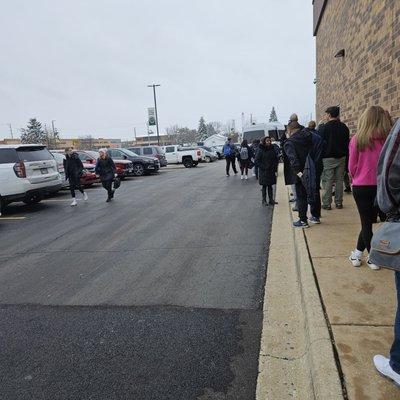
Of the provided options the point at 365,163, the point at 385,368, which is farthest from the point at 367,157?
the point at 385,368

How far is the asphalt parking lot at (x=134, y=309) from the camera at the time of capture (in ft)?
8.94

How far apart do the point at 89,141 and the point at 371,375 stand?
98924 mm

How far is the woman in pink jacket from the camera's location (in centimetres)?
374

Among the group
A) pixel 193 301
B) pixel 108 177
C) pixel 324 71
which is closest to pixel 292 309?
pixel 193 301

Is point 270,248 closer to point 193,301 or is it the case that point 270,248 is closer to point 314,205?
point 314,205

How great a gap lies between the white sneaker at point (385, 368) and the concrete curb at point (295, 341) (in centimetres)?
27

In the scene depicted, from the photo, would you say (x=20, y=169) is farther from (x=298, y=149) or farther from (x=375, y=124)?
(x=375, y=124)

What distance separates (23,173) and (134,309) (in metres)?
7.35

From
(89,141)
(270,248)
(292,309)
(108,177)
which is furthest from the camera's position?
(89,141)

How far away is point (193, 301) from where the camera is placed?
399 centimetres

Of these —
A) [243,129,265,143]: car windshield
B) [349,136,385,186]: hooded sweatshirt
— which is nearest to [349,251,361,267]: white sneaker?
[349,136,385,186]: hooded sweatshirt

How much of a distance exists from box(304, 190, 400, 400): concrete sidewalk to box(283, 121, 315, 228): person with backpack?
1007 mm

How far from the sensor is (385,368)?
96.9 inches

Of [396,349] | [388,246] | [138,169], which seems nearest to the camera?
[388,246]
